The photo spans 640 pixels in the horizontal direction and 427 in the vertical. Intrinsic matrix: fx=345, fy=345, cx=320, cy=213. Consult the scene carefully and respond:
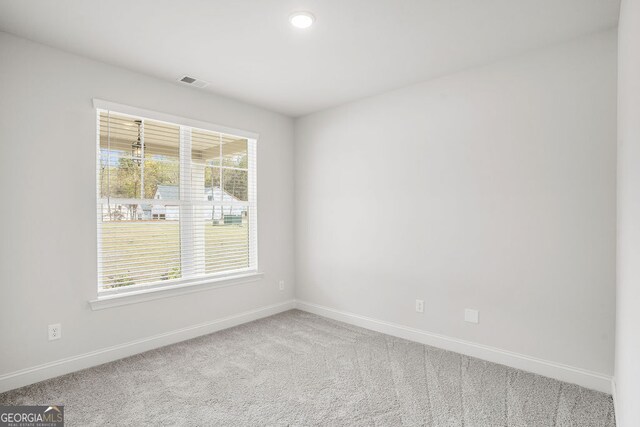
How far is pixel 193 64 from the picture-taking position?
115 inches

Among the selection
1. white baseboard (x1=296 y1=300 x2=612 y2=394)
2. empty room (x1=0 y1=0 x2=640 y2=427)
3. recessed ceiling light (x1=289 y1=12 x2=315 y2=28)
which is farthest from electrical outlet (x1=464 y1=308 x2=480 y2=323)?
recessed ceiling light (x1=289 y1=12 x2=315 y2=28)

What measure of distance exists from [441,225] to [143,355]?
2.92 meters

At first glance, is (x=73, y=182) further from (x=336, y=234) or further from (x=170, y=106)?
(x=336, y=234)

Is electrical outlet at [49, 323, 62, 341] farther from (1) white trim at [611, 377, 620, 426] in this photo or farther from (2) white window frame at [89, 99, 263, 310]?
(1) white trim at [611, 377, 620, 426]

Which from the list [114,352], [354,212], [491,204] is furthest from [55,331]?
[491,204]

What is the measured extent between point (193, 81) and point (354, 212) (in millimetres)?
2117

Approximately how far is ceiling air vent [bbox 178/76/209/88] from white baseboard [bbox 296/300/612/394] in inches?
112

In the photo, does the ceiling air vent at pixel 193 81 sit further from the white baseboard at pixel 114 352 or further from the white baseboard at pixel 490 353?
the white baseboard at pixel 490 353

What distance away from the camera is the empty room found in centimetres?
222

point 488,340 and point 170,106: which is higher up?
point 170,106

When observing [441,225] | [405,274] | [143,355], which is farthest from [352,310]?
[143,355]

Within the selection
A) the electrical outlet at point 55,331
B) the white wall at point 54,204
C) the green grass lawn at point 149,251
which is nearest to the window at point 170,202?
the green grass lawn at point 149,251

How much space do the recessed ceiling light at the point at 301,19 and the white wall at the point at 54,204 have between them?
1625 mm

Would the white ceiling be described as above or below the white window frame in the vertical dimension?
above
